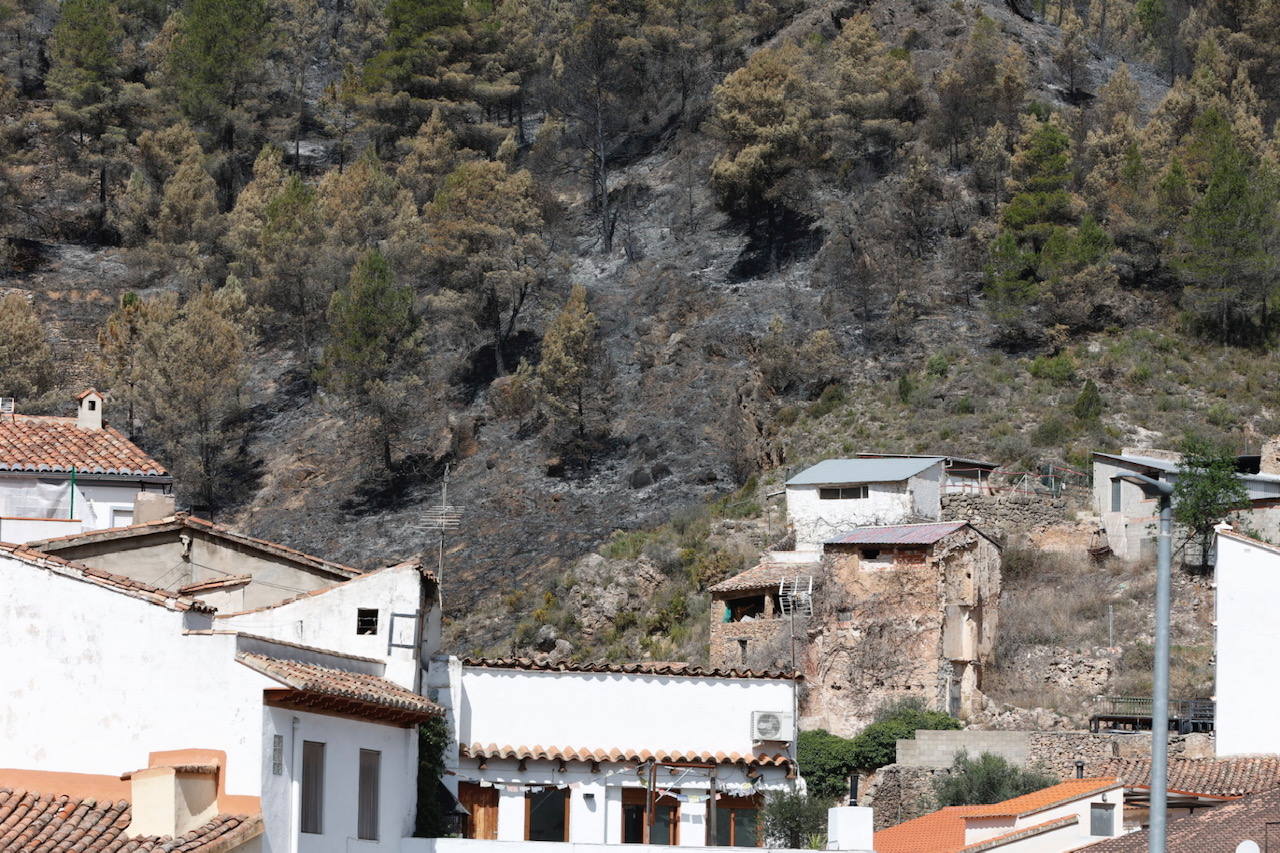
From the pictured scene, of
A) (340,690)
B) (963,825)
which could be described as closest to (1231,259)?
(963,825)

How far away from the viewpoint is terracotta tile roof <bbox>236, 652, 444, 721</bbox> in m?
27.7

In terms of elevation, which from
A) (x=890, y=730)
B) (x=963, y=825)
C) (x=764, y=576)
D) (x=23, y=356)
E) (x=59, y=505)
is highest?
(x=23, y=356)

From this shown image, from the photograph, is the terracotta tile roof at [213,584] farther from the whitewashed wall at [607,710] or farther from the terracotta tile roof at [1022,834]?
the terracotta tile roof at [1022,834]

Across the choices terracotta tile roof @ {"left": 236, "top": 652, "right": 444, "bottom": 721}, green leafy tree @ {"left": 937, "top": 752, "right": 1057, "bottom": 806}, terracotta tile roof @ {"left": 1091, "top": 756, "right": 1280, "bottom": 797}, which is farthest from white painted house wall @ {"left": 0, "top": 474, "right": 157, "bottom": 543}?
terracotta tile roof @ {"left": 1091, "top": 756, "right": 1280, "bottom": 797}

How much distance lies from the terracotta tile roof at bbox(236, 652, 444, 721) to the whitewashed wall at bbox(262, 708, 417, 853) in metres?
0.26

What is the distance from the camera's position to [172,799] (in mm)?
27016

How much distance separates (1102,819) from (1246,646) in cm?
973

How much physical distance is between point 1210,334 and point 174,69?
51.7m

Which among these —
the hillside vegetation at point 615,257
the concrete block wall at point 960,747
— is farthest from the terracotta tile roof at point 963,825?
the hillside vegetation at point 615,257

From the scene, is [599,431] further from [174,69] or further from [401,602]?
[401,602]

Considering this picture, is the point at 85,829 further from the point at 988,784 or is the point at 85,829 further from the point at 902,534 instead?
the point at 902,534

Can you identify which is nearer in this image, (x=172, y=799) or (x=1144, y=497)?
(x=172, y=799)

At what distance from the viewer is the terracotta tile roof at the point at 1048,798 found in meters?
41.1

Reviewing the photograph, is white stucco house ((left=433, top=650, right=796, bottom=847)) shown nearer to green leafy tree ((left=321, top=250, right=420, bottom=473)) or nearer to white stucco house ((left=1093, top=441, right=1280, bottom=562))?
white stucco house ((left=1093, top=441, right=1280, bottom=562))
